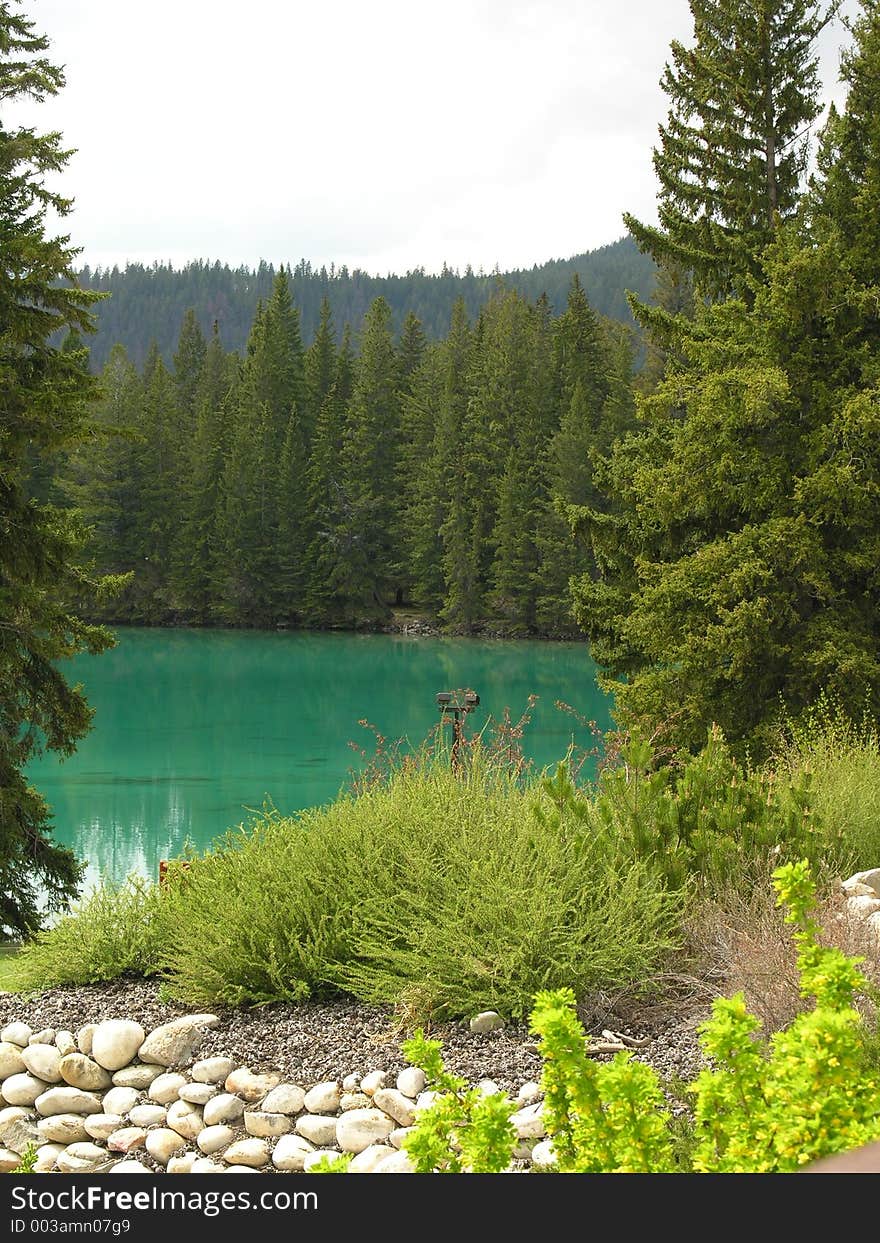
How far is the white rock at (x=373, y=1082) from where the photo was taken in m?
4.45

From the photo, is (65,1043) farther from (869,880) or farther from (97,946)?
(869,880)

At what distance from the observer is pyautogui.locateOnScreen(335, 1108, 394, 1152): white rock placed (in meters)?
4.18

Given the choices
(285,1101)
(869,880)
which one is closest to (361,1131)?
(285,1101)

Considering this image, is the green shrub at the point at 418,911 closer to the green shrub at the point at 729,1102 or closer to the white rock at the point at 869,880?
the white rock at the point at 869,880

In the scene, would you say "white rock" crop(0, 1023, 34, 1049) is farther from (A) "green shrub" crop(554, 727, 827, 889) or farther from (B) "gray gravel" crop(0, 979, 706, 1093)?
(A) "green shrub" crop(554, 727, 827, 889)

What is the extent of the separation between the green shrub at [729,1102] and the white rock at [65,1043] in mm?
3110

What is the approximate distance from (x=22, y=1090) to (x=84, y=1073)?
0.30 metres

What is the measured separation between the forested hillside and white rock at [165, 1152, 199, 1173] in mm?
140967

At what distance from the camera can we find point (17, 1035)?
17.3ft

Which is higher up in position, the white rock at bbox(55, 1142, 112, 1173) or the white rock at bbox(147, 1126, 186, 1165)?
the white rock at bbox(147, 1126, 186, 1165)

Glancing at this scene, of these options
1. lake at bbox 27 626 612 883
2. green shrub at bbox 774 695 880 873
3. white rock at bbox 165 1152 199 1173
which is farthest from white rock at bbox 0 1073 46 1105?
green shrub at bbox 774 695 880 873

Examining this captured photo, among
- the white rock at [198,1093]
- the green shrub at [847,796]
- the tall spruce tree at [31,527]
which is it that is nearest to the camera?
the white rock at [198,1093]

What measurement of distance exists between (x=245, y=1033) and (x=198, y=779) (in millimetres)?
17433

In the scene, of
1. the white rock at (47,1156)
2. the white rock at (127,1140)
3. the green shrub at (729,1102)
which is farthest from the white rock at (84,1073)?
the green shrub at (729,1102)
